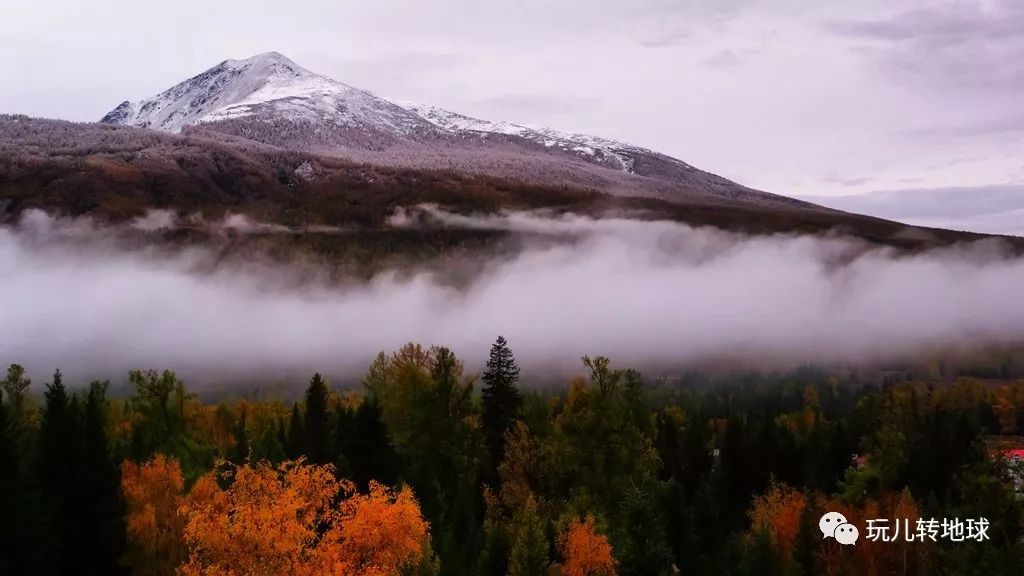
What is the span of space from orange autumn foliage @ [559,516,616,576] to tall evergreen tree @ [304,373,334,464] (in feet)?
63.8

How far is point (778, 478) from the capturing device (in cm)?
7881

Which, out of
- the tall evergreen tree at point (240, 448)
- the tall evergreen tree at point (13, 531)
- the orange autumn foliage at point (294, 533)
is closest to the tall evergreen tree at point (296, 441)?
the tall evergreen tree at point (240, 448)

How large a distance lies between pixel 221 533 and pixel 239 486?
113 inches

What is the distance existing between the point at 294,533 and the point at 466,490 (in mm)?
26836

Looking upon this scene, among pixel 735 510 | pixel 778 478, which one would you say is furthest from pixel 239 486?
pixel 778 478

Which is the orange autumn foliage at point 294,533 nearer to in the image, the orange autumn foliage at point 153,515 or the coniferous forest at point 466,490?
the coniferous forest at point 466,490

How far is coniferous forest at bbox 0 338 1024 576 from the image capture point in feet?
126

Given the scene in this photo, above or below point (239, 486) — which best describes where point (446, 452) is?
below

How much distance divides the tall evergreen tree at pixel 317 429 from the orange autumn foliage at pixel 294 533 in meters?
16.7

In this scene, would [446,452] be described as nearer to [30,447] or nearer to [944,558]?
[30,447]

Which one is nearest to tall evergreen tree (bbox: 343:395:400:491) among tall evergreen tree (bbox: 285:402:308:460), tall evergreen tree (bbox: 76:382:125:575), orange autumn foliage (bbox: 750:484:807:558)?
tall evergreen tree (bbox: 285:402:308:460)

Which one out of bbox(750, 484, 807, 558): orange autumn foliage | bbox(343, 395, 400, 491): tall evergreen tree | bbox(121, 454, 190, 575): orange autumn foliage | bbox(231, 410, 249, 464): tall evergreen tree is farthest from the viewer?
bbox(231, 410, 249, 464): tall evergreen tree

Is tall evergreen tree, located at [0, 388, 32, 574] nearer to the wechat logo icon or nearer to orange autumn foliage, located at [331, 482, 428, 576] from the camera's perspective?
orange autumn foliage, located at [331, 482, 428, 576]

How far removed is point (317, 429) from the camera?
212 ft
